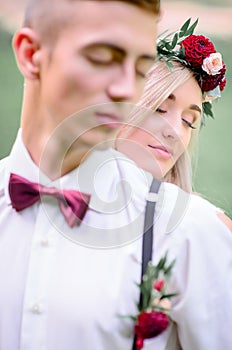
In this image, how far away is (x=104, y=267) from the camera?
685mm

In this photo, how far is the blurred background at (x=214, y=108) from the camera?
0.83 m

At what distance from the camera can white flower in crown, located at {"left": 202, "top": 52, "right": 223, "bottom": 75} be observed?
2.72 feet

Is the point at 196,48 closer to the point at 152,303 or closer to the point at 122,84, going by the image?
the point at 122,84

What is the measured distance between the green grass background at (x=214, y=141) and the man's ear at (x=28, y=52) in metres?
0.15

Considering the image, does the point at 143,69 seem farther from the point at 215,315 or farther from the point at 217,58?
the point at 215,315

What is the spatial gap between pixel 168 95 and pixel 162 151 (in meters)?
0.08

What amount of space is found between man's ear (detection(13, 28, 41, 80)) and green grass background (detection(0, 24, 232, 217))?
0.15 meters

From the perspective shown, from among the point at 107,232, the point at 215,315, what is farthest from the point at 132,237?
→ the point at 215,315

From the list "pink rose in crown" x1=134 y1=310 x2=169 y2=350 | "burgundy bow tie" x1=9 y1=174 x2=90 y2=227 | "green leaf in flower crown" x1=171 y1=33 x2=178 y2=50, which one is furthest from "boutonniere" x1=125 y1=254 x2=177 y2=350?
"green leaf in flower crown" x1=171 y1=33 x2=178 y2=50

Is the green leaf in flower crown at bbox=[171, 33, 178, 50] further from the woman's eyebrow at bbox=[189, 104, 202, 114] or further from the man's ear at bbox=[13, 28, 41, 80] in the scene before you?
the man's ear at bbox=[13, 28, 41, 80]

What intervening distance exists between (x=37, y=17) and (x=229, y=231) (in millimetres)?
343

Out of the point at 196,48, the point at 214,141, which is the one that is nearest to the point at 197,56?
the point at 196,48

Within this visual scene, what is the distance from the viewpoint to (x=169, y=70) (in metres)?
0.82

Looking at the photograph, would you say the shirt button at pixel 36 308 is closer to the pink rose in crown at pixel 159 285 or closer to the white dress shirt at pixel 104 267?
the white dress shirt at pixel 104 267
